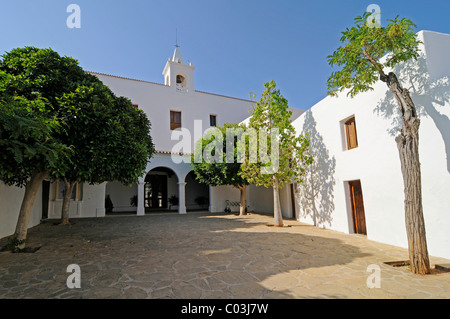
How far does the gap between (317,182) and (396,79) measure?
583 centimetres

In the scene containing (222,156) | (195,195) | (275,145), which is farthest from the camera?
(195,195)

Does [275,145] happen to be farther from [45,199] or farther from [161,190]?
[45,199]

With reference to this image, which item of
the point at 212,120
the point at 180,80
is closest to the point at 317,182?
the point at 212,120

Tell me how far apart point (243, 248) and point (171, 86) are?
648 inches

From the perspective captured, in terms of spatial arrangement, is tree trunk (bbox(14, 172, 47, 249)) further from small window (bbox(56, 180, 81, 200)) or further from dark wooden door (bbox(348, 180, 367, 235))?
dark wooden door (bbox(348, 180, 367, 235))

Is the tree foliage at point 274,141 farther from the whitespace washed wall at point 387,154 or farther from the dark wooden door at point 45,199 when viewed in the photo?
the dark wooden door at point 45,199

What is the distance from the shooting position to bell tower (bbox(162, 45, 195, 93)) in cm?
2014

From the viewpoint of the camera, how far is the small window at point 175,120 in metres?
19.5

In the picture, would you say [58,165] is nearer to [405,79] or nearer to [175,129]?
[405,79]

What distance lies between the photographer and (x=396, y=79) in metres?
5.01

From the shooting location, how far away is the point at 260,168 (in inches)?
415
